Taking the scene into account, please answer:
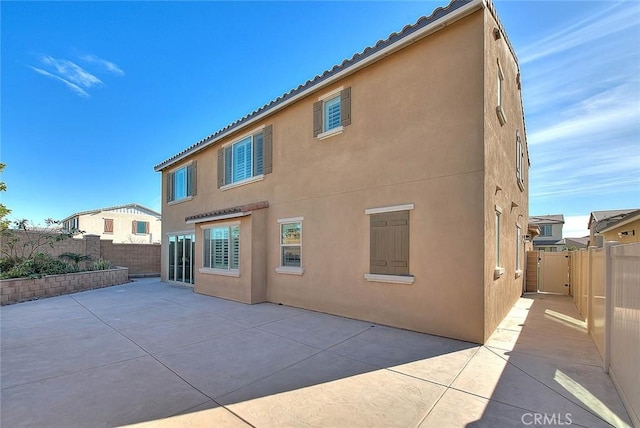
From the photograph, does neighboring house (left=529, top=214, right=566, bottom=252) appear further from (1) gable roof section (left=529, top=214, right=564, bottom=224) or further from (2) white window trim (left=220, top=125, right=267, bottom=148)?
(2) white window trim (left=220, top=125, right=267, bottom=148)

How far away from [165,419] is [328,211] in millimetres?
6296

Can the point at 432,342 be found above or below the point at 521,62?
below

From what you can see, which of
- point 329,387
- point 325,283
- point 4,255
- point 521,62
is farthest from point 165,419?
point 4,255

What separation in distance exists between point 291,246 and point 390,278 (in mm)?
3869

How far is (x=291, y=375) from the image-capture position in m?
4.41

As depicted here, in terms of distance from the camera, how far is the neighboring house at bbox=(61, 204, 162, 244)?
3069cm

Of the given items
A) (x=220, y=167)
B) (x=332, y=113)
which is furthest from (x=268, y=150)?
(x=220, y=167)

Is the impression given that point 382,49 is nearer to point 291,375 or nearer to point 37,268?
point 291,375

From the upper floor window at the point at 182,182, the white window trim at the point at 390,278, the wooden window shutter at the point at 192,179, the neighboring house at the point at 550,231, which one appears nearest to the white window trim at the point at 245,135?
the wooden window shutter at the point at 192,179

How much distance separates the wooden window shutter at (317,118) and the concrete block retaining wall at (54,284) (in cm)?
1246

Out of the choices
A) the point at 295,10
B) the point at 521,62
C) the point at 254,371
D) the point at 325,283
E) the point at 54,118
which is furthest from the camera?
the point at 54,118

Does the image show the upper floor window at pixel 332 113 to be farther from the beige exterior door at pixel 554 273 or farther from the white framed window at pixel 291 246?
the beige exterior door at pixel 554 273

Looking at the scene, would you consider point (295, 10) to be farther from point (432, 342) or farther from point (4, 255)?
point (4, 255)

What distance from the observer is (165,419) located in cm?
327
